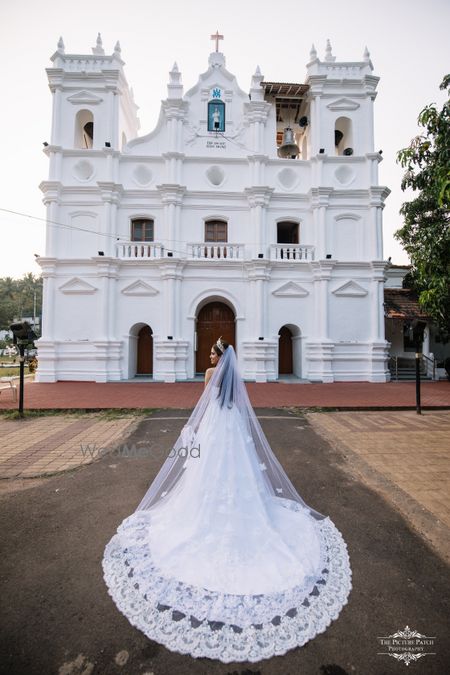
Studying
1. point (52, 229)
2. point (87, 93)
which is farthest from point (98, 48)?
point (52, 229)

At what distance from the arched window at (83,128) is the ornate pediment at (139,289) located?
26.2ft

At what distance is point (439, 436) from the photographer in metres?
6.21

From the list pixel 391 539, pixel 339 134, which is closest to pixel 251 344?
pixel 391 539

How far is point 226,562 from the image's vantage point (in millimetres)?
2438

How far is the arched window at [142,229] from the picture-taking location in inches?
593

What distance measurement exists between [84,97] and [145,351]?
1282 cm

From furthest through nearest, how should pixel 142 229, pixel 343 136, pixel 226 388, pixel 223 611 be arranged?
pixel 343 136 → pixel 142 229 → pixel 226 388 → pixel 223 611

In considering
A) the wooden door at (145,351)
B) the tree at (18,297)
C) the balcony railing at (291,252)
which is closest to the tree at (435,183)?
the balcony railing at (291,252)

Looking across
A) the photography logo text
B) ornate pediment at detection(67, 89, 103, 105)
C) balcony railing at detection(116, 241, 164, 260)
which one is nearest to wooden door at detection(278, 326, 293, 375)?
balcony railing at detection(116, 241, 164, 260)

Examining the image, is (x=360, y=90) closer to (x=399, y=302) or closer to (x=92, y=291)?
(x=399, y=302)

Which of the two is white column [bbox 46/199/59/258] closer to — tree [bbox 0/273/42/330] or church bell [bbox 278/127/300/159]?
church bell [bbox 278/127/300/159]

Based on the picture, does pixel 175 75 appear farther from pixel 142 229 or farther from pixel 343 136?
pixel 343 136

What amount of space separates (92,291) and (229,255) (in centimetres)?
669

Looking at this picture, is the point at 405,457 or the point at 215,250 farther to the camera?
the point at 215,250
